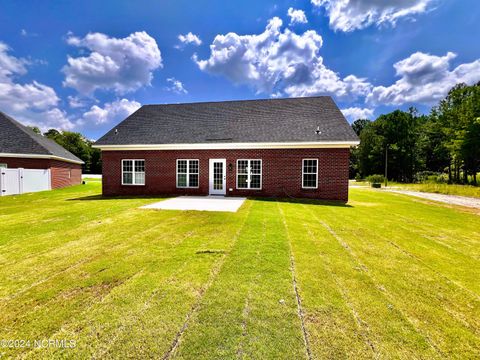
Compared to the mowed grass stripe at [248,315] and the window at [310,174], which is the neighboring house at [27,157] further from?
the mowed grass stripe at [248,315]

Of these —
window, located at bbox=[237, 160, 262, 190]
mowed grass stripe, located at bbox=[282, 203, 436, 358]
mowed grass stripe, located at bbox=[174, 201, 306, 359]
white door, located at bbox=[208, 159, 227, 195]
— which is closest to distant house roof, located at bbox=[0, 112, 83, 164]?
white door, located at bbox=[208, 159, 227, 195]

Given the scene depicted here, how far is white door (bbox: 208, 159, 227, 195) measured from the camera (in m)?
14.2

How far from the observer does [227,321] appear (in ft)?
8.63

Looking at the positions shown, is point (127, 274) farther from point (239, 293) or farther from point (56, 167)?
point (56, 167)

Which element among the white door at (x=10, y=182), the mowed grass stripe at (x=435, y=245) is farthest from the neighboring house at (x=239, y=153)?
the white door at (x=10, y=182)

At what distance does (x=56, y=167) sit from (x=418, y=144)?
203 ft

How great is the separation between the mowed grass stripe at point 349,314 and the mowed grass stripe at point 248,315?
0.27 metres

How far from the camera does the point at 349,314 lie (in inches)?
111

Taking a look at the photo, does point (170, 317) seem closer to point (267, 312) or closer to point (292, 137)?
point (267, 312)

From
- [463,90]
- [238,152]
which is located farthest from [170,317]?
[463,90]

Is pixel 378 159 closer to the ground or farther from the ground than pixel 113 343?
farther from the ground

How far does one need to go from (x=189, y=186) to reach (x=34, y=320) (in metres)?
12.1

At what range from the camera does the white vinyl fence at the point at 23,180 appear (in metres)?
15.2

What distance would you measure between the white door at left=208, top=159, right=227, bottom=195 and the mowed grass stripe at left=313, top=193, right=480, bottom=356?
9.28 metres
